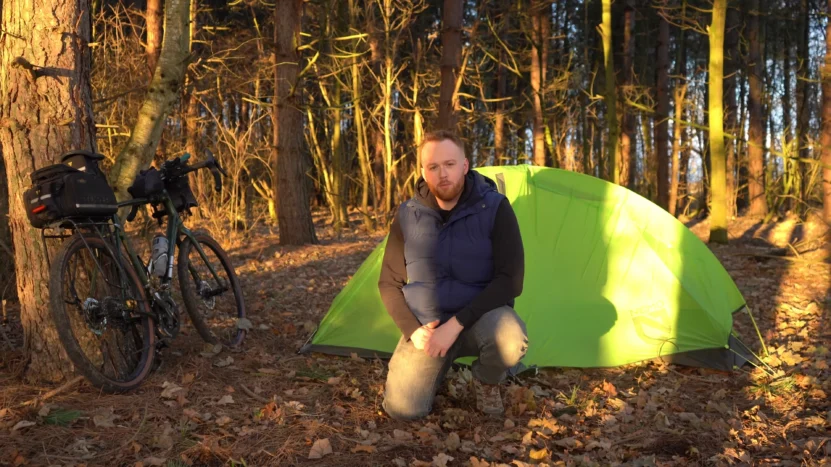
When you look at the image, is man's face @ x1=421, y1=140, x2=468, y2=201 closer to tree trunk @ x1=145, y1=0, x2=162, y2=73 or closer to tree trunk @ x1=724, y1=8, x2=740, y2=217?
tree trunk @ x1=145, y1=0, x2=162, y2=73

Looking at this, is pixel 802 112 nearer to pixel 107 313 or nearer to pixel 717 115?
pixel 717 115

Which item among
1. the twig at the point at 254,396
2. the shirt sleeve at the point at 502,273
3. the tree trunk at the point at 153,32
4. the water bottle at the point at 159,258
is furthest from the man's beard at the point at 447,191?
the tree trunk at the point at 153,32

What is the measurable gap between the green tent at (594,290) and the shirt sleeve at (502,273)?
107cm

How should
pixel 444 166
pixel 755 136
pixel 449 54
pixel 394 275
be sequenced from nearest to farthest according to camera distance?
pixel 444 166 < pixel 394 275 < pixel 449 54 < pixel 755 136

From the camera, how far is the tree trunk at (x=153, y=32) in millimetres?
8289

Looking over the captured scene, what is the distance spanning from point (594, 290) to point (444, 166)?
1800 millimetres

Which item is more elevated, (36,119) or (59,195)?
(36,119)

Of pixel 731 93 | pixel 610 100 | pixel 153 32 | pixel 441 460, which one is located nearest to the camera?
pixel 441 460

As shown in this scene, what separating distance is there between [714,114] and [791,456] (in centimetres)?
777

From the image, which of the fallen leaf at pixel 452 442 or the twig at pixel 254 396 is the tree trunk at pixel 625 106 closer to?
the twig at pixel 254 396

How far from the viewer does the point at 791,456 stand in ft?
9.32

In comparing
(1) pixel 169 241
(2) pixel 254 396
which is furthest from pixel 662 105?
(2) pixel 254 396

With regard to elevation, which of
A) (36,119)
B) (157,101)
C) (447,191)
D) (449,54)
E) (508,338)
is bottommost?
(508,338)

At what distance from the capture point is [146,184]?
3.94 meters
